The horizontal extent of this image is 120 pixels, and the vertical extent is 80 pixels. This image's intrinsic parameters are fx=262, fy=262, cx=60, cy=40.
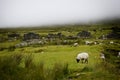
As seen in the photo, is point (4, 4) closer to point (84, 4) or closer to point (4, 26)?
point (4, 26)

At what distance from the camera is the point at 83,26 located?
6773mm

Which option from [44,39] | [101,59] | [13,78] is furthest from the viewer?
[44,39]

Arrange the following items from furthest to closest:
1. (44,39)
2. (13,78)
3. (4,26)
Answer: (4,26) < (44,39) < (13,78)

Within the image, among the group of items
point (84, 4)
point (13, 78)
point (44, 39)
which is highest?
point (84, 4)

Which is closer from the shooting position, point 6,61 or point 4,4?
point 6,61

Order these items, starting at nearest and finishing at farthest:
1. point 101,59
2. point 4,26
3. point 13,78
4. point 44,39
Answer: point 13,78, point 101,59, point 44,39, point 4,26

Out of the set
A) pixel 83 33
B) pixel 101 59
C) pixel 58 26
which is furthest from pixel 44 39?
pixel 101 59

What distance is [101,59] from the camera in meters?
6.20

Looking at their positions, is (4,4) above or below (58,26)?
above

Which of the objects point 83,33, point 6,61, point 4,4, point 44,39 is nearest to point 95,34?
point 83,33

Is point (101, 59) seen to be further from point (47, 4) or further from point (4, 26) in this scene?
point (4, 26)

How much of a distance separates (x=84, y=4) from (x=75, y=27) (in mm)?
872

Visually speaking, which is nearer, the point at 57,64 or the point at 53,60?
the point at 57,64

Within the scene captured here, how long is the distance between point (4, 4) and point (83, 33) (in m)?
2.51
